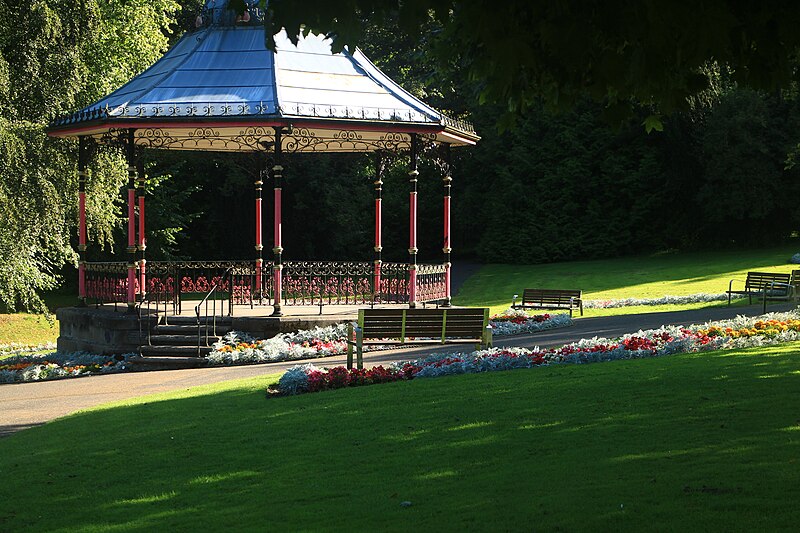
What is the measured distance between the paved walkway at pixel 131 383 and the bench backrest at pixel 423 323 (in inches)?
37.4

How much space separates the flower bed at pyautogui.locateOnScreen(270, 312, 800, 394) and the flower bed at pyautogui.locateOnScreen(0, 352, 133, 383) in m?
5.84

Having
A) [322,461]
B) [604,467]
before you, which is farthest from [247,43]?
[604,467]

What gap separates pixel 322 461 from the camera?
8.55 m

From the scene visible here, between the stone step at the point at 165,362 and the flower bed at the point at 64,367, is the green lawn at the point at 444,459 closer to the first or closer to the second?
the stone step at the point at 165,362

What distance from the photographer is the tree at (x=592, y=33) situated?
513cm

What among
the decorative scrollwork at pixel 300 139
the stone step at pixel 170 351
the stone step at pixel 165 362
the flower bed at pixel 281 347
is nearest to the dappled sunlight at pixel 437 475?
the flower bed at pixel 281 347

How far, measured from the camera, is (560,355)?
14586mm

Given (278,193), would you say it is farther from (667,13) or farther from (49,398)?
(667,13)

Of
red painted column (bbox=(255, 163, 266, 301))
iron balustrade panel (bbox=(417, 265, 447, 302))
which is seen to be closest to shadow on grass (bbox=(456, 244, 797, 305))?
red painted column (bbox=(255, 163, 266, 301))

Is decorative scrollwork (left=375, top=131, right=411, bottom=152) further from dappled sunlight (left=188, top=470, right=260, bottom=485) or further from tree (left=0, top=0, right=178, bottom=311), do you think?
dappled sunlight (left=188, top=470, right=260, bottom=485)

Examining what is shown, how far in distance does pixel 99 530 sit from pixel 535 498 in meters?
3.01

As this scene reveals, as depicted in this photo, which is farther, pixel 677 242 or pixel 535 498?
pixel 677 242

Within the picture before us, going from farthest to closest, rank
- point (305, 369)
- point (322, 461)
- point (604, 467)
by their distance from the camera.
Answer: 1. point (305, 369)
2. point (322, 461)
3. point (604, 467)

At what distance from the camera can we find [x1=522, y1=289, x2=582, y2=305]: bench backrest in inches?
1061
